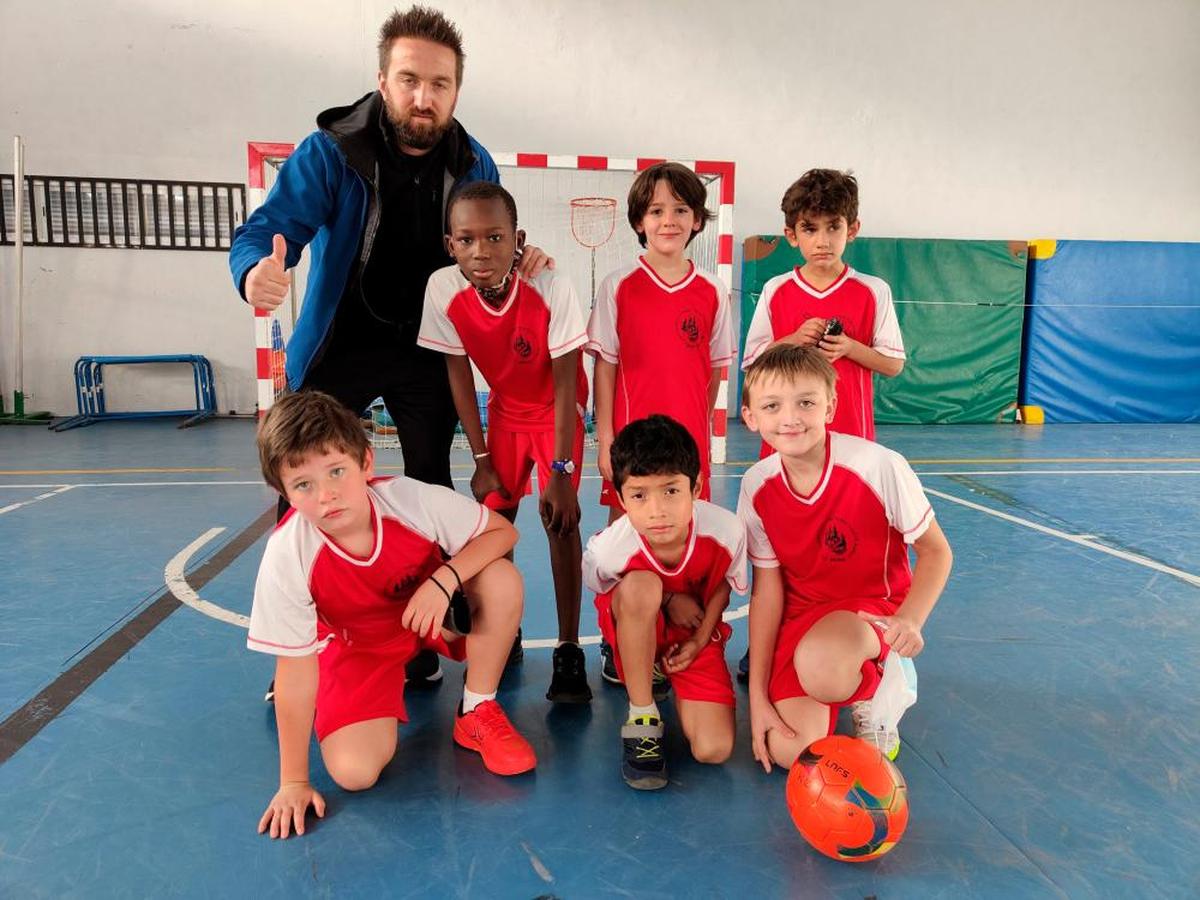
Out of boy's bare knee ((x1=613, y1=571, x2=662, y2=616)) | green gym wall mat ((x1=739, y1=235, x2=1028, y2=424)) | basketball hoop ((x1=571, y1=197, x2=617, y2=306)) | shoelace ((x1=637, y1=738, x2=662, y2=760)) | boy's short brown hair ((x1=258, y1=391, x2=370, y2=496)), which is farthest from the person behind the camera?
green gym wall mat ((x1=739, y1=235, x2=1028, y2=424))

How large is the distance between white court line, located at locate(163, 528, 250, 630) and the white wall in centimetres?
538

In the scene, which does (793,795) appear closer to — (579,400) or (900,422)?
(579,400)

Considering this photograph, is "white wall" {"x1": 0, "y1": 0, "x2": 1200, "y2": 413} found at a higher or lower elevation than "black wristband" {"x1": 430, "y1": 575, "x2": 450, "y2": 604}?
higher

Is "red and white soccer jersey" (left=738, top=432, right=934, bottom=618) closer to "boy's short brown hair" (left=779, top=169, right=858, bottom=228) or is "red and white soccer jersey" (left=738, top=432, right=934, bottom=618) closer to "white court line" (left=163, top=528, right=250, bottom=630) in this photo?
"boy's short brown hair" (left=779, top=169, right=858, bottom=228)

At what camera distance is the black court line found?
6.76 feet

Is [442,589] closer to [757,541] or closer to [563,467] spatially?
[563,467]

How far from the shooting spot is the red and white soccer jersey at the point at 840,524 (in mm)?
1991

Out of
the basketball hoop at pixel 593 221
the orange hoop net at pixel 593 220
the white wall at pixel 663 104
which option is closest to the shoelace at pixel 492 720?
the basketball hoop at pixel 593 221

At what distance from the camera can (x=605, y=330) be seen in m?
2.54

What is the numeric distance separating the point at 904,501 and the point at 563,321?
1043 millimetres

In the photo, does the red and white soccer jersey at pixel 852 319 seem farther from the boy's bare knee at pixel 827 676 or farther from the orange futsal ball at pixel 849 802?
the orange futsal ball at pixel 849 802

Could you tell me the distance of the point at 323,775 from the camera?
193 cm

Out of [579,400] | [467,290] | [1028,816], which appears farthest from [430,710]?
[1028,816]

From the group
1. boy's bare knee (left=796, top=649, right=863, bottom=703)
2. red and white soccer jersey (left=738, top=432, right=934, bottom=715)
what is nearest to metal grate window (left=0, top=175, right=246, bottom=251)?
red and white soccer jersey (left=738, top=432, right=934, bottom=715)
